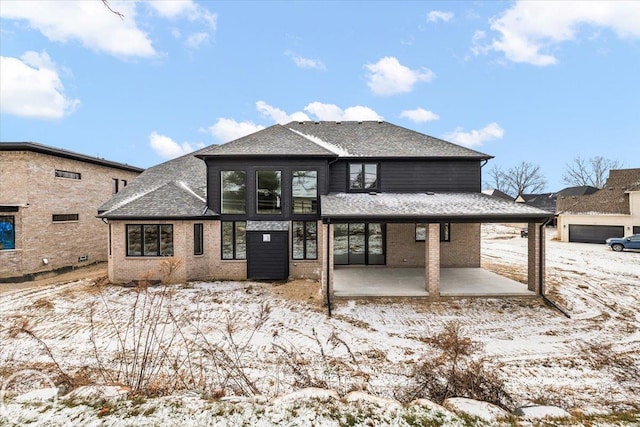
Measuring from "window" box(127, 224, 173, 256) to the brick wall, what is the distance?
5.81 metres

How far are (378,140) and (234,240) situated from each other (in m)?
8.71

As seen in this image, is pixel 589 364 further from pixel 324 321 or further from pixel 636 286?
pixel 636 286

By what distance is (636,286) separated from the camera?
11883 millimetres

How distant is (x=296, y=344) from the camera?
6.95 metres

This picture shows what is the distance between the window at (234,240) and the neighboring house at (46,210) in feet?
31.5

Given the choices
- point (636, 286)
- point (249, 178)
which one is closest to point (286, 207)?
point (249, 178)

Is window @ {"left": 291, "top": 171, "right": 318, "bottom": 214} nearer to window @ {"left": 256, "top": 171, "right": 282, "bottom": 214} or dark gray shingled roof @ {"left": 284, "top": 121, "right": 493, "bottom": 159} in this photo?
window @ {"left": 256, "top": 171, "right": 282, "bottom": 214}

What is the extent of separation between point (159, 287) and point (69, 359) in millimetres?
5987

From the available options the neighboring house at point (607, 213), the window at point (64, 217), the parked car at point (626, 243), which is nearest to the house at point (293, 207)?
the window at point (64, 217)

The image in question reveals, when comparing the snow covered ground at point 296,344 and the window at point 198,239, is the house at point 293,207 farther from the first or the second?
the snow covered ground at point 296,344

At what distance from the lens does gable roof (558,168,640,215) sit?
24750 millimetres

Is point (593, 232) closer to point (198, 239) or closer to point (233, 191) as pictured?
point (233, 191)

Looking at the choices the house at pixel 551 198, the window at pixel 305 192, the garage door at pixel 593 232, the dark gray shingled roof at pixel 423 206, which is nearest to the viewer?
the dark gray shingled roof at pixel 423 206

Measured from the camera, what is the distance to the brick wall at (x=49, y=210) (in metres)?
13.9
